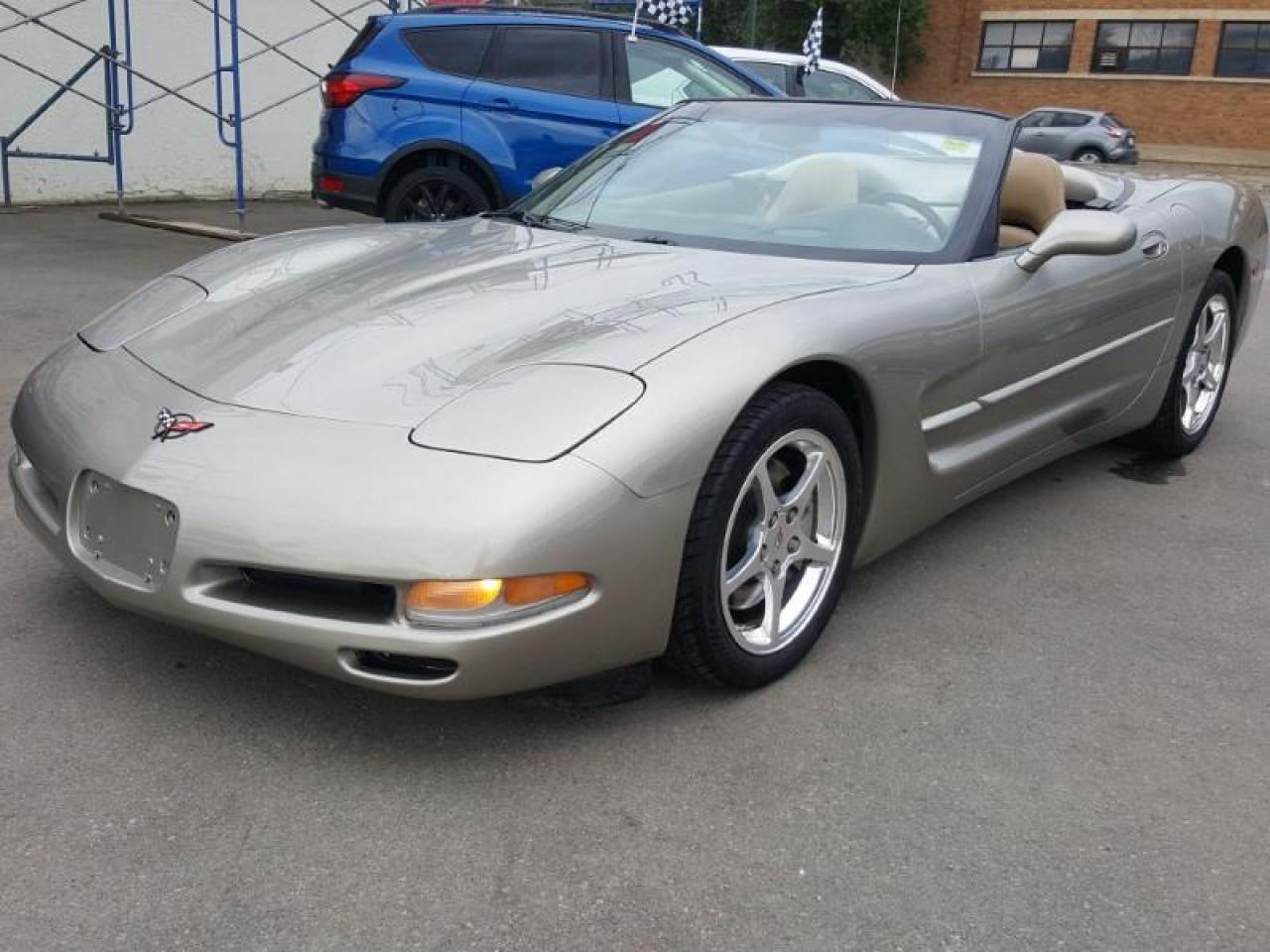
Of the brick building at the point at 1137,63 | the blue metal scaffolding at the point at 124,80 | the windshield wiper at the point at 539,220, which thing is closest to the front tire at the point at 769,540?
the windshield wiper at the point at 539,220

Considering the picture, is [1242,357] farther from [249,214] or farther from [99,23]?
[99,23]

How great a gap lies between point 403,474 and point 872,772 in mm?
1068

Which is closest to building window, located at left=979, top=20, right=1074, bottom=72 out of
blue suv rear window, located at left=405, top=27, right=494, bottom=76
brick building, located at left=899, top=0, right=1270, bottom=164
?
brick building, located at left=899, top=0, right=1270, bottom=164

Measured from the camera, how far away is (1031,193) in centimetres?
402

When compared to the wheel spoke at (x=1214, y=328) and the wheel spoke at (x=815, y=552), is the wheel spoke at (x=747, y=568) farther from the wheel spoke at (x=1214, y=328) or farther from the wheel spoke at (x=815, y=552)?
the wheel spoke at (x=1214, y=328)

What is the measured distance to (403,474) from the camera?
223cm

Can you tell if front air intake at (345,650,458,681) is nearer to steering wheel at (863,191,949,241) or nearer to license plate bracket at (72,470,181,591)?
license plate bracket at (72,470,181,591)

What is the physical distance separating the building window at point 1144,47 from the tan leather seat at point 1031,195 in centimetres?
3523

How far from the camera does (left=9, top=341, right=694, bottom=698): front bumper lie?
2.18m

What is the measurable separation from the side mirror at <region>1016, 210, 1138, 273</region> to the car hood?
47cm

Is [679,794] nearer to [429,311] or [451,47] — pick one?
[429,311]

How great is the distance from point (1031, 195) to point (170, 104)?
10.6 meters

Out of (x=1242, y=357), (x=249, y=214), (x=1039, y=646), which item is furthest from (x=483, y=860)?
(x=249, y=214)

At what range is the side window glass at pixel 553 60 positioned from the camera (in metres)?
7.98
